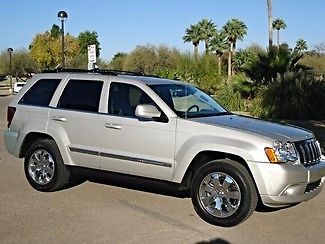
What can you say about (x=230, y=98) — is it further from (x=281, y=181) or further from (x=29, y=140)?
(x=281, y=181)

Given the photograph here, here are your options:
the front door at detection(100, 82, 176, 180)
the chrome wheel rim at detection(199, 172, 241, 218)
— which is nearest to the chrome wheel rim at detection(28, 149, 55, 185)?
the front door at detection(100, 82, 176, 180)

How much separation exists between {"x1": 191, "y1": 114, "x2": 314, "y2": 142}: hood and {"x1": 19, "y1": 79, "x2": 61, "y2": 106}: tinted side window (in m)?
2.51

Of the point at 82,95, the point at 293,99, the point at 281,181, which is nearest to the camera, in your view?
the point at 281,181

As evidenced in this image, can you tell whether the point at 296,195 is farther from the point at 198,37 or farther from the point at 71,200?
the point at 198,37

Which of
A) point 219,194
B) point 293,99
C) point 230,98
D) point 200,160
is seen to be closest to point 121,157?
point 200,160

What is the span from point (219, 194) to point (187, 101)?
165cm

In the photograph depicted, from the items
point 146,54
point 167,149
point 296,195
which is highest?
point 146,54

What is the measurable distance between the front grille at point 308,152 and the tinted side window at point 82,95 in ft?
9.47

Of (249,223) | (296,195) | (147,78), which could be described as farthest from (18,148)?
(296,195)

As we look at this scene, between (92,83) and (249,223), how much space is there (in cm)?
305

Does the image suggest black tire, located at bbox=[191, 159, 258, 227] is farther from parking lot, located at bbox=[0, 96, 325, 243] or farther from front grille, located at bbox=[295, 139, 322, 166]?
front grille, located at bbox=[295, 139, 322, 166]

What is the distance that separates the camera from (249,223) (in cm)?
603

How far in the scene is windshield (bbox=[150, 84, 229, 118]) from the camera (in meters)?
6.71

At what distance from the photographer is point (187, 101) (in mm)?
7141
